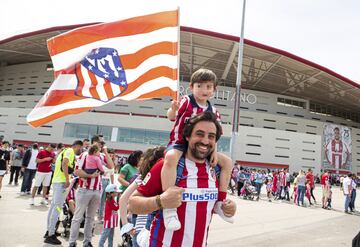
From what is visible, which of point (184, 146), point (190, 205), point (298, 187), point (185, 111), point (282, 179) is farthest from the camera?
point (282, 179)

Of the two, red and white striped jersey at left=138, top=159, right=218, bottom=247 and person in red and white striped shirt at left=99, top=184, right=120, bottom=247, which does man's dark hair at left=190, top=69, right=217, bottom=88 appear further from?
person in red and white striped shirt at left=99, top=184, right=120, bottom=247

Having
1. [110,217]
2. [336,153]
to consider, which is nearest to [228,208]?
[110,217]

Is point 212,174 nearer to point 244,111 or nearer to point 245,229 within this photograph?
point 245,229

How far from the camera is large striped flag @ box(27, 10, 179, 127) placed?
407cm

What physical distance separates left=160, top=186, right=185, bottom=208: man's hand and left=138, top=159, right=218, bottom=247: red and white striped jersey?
0.37 ft

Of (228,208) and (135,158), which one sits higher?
(135,158)

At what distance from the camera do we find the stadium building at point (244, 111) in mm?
37094

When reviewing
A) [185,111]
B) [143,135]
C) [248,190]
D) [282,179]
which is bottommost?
[248,190]

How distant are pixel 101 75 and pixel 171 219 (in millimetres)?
3039

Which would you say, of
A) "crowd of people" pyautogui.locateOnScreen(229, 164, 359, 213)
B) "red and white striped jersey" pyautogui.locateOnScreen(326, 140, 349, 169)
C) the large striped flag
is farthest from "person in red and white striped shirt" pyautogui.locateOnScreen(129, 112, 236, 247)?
"red and white striped jersey" pyautogui.locateOnScreen(326, 140, 349, 169)

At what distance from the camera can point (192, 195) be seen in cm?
176

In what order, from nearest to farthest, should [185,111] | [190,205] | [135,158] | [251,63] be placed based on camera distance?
[190,205], [185,111], [135,158], [251,63]

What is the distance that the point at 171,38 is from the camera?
13.3 ft

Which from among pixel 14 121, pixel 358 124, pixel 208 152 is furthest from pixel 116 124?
pixel 358 124
